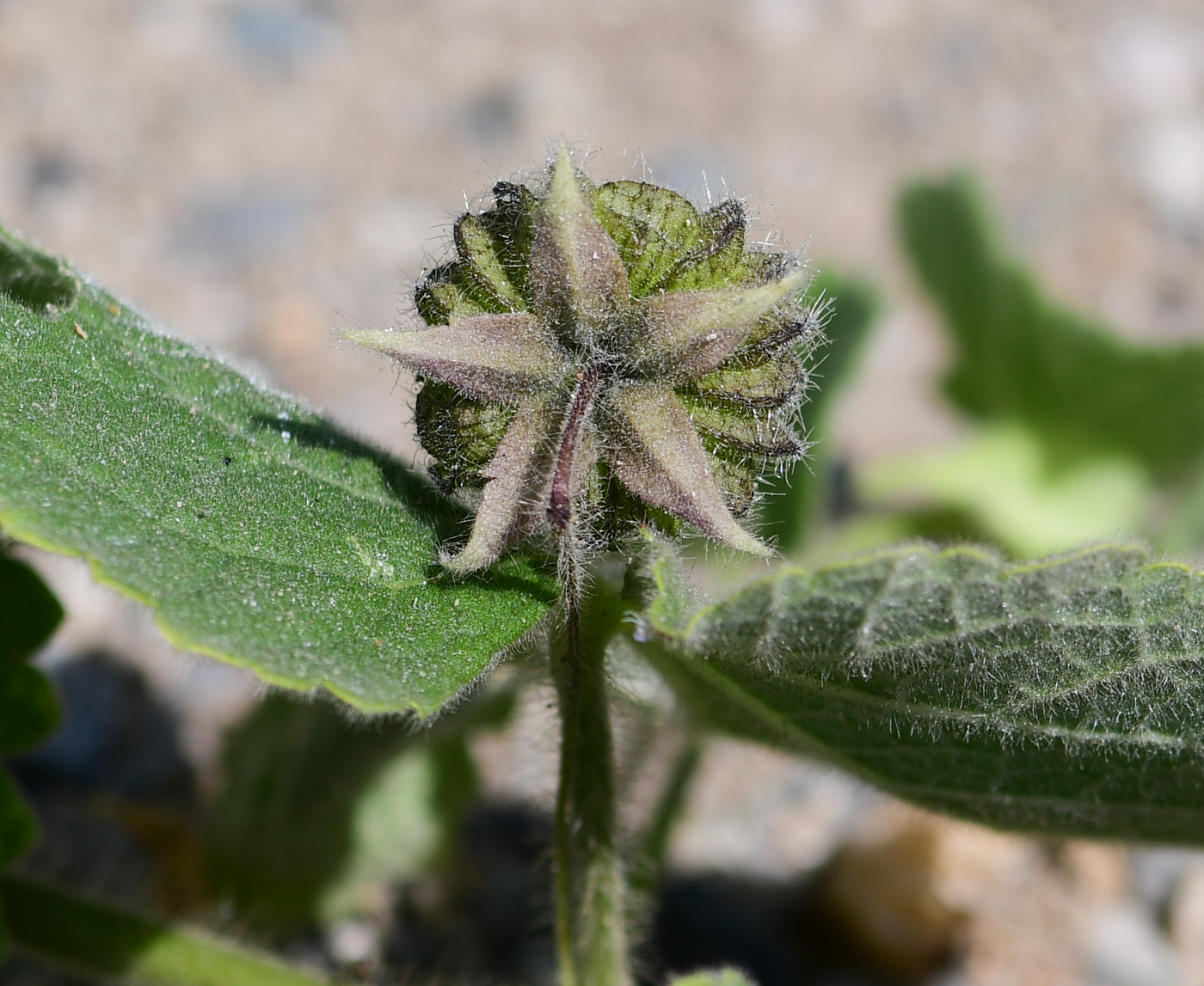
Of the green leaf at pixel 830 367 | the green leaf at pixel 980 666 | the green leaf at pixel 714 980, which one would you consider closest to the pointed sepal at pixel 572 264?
the green leaf at pixel 980 666

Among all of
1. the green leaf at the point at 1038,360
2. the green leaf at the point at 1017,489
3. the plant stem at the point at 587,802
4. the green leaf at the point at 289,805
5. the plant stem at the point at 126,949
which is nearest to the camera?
the plant stem at the point at 587,802

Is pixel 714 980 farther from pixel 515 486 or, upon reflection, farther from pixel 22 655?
pixel 22 655

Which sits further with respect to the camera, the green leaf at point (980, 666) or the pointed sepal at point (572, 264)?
the pointed sepal at point (572, 264)

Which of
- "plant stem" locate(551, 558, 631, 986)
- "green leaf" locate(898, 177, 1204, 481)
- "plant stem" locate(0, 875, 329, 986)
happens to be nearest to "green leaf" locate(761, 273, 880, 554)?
"green leaf" locate(898, 177, 1204, 481)

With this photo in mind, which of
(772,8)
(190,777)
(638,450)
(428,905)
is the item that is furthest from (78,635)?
(772,8)

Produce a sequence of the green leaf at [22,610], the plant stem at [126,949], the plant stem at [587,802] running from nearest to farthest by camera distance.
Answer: the plant stem at [587,802] < the plant stem at [126,949] < the green leaf at [22,610]

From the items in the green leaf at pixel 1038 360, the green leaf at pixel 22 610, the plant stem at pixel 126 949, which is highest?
the green leaf at pixel 1038 360

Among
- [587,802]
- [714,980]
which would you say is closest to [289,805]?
[587,802]

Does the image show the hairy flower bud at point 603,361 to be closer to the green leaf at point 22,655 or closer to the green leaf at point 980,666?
the green leaf at point 980,666
